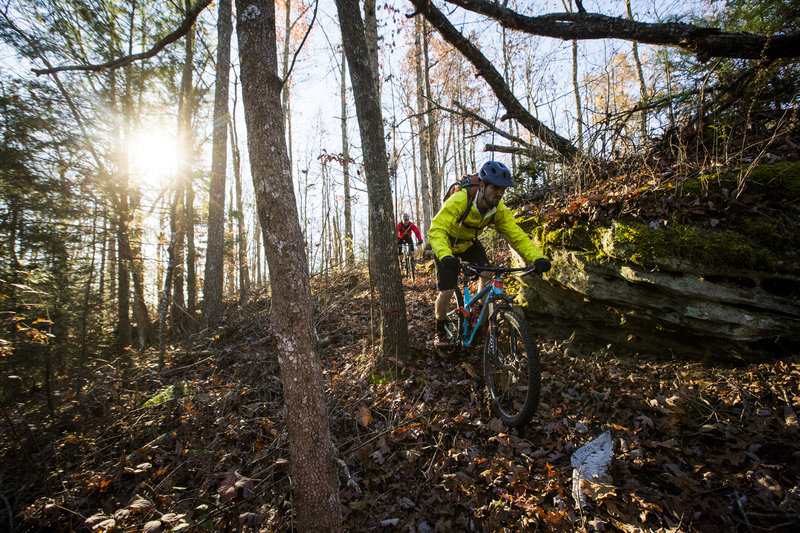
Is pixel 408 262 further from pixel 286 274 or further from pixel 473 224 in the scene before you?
pixel 286 274

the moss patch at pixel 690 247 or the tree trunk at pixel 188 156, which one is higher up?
the tree trunk at pixel 188 156

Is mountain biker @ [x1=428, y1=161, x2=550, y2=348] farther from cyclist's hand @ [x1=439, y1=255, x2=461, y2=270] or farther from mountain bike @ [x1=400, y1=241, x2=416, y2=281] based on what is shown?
mountain bike @ [x1=400, y1=241, x2=416, y2=281]

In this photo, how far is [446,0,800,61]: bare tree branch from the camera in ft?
12.4

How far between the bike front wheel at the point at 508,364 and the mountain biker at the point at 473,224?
2.20 feet

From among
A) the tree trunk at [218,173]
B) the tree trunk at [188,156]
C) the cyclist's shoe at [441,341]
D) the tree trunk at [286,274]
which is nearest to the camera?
the tree trunk at [286,274]

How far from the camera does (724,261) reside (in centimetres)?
316

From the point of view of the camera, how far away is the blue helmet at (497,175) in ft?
11.6

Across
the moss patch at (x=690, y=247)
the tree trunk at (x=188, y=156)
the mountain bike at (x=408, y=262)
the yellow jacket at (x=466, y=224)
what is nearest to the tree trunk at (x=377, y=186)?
the yellow jacket at (x=466, y=224)

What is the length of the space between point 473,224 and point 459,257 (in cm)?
63

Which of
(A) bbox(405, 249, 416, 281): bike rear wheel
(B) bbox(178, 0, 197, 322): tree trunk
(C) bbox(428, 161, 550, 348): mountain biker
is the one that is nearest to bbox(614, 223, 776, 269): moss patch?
(C) bbox(428, 161, 550, 348): mountain biker

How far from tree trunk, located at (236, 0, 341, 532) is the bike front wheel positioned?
194 centimetres

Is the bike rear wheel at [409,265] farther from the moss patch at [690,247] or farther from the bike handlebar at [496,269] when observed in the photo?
the moss patch at [690,247]

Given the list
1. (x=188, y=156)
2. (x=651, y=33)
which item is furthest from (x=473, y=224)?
(x=188, y=156)

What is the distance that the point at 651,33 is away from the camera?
4.17m
